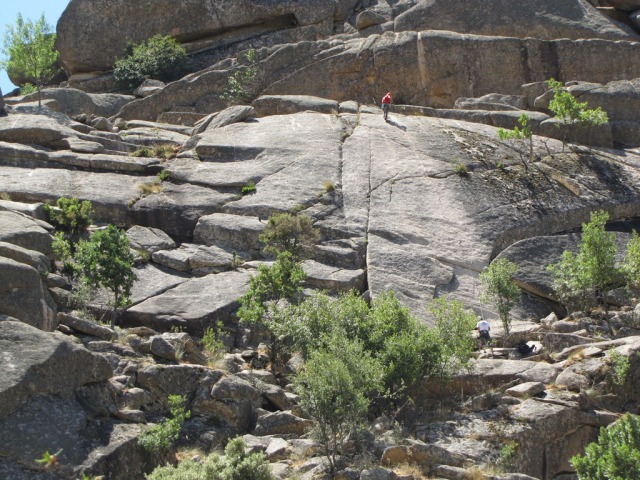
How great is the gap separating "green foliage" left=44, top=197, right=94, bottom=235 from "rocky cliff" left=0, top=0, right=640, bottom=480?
0.61m

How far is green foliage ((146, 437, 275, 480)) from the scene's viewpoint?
1787 centimetres

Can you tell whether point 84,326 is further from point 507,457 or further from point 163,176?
point 163,176

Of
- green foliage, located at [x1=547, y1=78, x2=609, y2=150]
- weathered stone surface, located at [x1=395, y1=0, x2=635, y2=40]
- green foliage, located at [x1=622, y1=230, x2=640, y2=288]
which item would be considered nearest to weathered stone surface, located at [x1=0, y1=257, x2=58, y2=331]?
green foliage, located at [x1=622, y1=230, x2=640, y2=288]

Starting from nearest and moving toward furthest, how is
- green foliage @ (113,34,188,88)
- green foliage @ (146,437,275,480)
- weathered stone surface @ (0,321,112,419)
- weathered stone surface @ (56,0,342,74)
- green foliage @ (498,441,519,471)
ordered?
green foliage @ (146,437,275,480) → weathered stone surface @ (0,321,112,419) → green foliage @ (498,441,519,471) → green foliage @ (113,34,188,88) → weathered stone surface @ (56,0,342,74)

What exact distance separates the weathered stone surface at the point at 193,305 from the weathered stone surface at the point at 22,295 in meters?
4.71

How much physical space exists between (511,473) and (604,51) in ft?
97.7

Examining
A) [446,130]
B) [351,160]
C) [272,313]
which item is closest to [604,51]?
[446,130]

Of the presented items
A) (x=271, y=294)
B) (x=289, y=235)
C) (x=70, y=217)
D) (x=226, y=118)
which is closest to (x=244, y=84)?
(x=226, y=118)

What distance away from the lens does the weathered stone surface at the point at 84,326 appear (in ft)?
81.4

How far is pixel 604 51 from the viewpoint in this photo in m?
46.5

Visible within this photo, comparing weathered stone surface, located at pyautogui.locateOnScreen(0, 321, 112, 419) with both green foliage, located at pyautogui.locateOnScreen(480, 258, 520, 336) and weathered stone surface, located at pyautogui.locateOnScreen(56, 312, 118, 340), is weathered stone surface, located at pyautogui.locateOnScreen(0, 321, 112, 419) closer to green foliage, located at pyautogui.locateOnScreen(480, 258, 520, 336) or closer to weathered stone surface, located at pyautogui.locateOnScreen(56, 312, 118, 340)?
weathered stone surface, located at pyautogui.locateOnScreen(56, 312, 118, 340)

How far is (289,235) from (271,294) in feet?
14.8

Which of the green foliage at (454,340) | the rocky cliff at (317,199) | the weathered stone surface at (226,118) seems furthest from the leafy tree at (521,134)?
the green foliage at (454,340)

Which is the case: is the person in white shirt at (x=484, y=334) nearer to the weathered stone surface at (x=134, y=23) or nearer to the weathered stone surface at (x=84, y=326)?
the weathered stone surface at (x=84, y=326)
